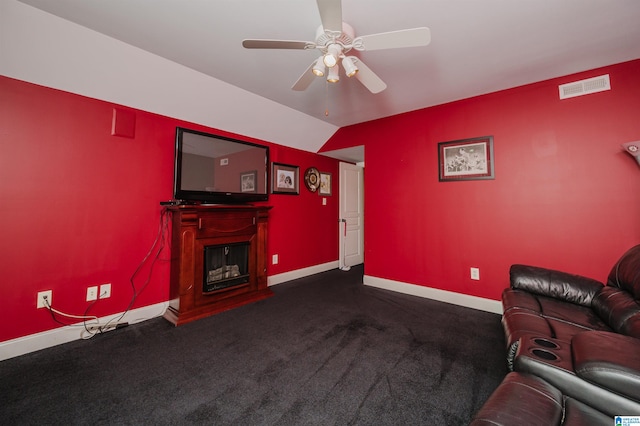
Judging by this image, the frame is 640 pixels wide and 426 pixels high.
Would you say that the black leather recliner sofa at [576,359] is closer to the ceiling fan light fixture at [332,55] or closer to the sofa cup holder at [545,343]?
the sofa cup holder at [545,343]

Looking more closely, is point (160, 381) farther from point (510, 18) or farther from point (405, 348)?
point (510, 18)

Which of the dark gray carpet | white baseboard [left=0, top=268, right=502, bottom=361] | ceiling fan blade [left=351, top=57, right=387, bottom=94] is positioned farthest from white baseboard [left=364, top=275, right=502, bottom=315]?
ceiling fan blade [left=351, top=57, right=387, bottom=94]

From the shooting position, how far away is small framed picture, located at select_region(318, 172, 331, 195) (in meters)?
4.36

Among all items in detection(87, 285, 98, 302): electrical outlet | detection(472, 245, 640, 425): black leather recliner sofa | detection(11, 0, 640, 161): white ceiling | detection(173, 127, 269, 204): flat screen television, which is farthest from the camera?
detection(173, 127, 269, 204): flat screen television

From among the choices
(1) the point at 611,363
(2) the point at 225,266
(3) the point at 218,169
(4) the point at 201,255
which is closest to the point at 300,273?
(2) the point at 225,266

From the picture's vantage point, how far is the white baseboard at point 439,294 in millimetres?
2621

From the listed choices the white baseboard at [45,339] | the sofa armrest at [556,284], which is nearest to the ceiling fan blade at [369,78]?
the sofa armrest at [556,284]

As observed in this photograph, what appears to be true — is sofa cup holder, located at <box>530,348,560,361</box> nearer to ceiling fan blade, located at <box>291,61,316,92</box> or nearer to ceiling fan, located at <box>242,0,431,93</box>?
ceiling fan, located at <box>242,0,431,93</box>

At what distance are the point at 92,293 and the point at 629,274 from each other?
410cm

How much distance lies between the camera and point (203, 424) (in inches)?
47.9

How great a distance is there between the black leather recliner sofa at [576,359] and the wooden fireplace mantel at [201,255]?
7.94ft

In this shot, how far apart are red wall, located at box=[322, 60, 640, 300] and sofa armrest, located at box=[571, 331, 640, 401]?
168cm

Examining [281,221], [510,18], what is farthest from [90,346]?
[510,18]

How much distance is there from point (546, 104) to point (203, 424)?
12.4 ft
